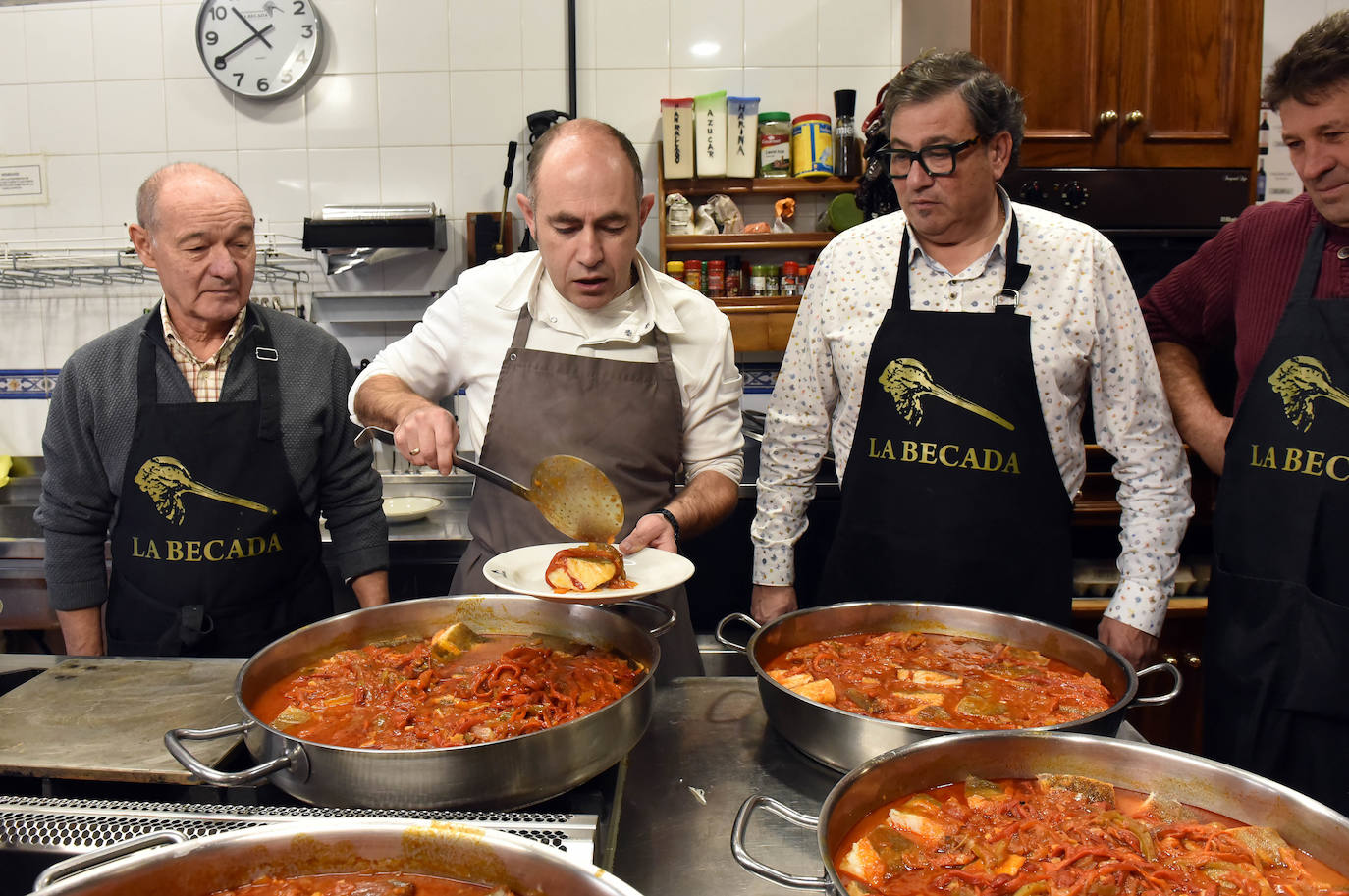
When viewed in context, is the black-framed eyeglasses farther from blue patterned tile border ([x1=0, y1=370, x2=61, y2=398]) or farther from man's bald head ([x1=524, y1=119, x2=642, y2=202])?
blue patterned tile border ([x1=0, y1=370, x2=61, y2=398])

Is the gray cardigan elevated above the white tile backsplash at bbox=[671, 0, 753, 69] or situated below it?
below

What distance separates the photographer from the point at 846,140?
4316mm

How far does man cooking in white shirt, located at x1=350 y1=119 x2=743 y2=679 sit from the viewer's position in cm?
214

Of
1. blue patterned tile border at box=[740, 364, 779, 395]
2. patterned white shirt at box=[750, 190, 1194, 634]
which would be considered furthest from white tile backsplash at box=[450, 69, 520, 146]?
patterned white shirt at box=[750, 190, 1194, 634]

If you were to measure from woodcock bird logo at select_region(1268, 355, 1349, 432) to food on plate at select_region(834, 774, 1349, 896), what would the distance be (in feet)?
4.05

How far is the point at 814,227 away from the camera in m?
4.61

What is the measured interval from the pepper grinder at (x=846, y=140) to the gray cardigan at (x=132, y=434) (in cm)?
265

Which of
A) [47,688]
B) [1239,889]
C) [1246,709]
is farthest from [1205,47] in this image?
[47,688]

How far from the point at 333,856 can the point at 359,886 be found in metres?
0.05

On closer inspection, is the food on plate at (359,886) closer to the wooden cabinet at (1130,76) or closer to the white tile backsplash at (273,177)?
the wooden cabinet at (1130,76)

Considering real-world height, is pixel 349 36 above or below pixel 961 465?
above

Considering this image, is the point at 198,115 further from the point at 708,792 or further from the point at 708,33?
the point at 708,792

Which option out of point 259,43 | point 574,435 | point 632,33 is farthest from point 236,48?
point 574,435

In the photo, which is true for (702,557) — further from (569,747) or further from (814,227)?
(569,747)
